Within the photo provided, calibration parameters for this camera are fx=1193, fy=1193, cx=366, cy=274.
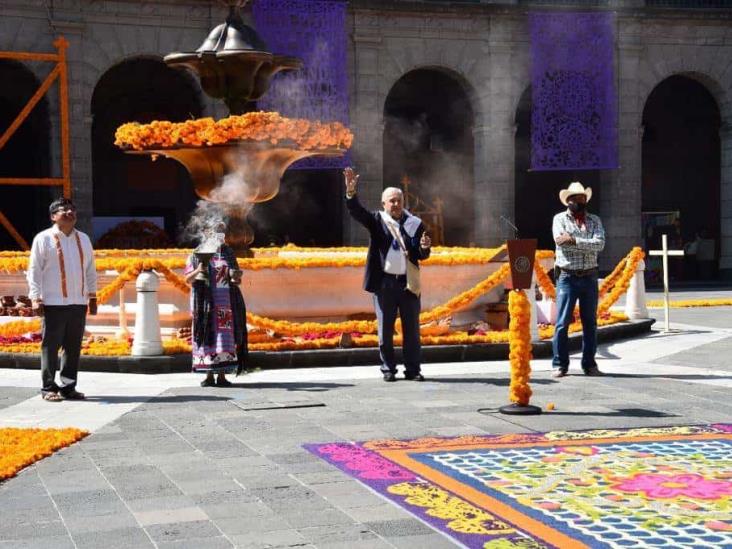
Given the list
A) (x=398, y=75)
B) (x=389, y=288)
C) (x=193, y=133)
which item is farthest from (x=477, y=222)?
(x=389, y=288)

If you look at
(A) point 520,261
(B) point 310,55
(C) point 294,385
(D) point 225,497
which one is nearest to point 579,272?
(A) point 520,261

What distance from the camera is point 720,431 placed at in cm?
791

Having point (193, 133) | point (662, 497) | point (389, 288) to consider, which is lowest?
point (662, 497)

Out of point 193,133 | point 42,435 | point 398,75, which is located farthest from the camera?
point 398,75

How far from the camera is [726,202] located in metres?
29.8

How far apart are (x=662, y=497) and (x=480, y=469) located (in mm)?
1100

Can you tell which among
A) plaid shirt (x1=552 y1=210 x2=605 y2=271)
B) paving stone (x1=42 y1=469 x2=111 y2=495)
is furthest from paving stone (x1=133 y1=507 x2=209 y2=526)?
plaid shirt (x1=552 y1=210 x2=605 y2=271)

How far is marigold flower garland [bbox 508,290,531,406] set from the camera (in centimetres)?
870

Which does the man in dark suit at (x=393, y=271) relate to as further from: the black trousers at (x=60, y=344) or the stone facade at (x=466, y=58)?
the stone facade at (x=466, y=58)

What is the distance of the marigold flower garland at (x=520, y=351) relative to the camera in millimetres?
8703

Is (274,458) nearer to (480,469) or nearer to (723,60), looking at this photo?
(480,469)

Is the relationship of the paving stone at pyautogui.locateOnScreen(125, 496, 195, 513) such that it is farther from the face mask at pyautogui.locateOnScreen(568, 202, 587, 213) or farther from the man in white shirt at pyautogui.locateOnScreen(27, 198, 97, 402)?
the face mask at pyautogui.locateOnScreen(568, 202, 587, 213)

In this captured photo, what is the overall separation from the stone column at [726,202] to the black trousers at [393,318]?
2067 centimetres

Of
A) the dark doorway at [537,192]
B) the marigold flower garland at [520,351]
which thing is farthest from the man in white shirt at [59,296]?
the dark doorway at [537,192]
